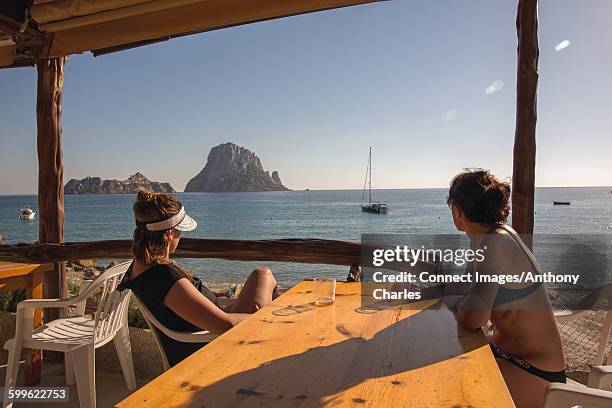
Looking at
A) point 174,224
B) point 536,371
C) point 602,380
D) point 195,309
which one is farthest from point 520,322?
point 174,224

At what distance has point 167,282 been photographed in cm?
178

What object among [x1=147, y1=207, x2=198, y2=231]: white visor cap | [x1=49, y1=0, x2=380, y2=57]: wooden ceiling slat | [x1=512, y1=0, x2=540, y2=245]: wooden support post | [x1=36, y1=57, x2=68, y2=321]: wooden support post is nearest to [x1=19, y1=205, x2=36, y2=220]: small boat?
[x1=36, y1=57, x2=68, y2=321]: wooden support post

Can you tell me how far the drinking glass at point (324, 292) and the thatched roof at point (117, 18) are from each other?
1.28m

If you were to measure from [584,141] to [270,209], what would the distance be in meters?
38.6

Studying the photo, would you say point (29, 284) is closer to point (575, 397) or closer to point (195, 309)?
point (195, 309)

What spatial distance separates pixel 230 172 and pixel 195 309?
93.6 m

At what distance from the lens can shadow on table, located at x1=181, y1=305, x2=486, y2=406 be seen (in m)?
0.94

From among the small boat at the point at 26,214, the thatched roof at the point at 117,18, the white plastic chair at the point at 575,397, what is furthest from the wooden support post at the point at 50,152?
the small boat at the point at 26,214

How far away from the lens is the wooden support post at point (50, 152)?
3141 mm

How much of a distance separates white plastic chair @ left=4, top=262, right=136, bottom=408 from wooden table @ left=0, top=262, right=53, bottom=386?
0.32 m

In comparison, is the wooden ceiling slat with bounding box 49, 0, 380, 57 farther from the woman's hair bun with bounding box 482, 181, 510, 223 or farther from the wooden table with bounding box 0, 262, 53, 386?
the wooden table with bounding box 0, 262, 53, 386

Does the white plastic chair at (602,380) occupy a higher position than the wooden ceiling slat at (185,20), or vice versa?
the wooden ceiling slat at (185,20)

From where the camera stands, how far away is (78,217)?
A: 171 feet

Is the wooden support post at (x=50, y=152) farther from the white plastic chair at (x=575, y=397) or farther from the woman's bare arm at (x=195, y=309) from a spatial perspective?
the white plastic chair at (x=575, y=397)
